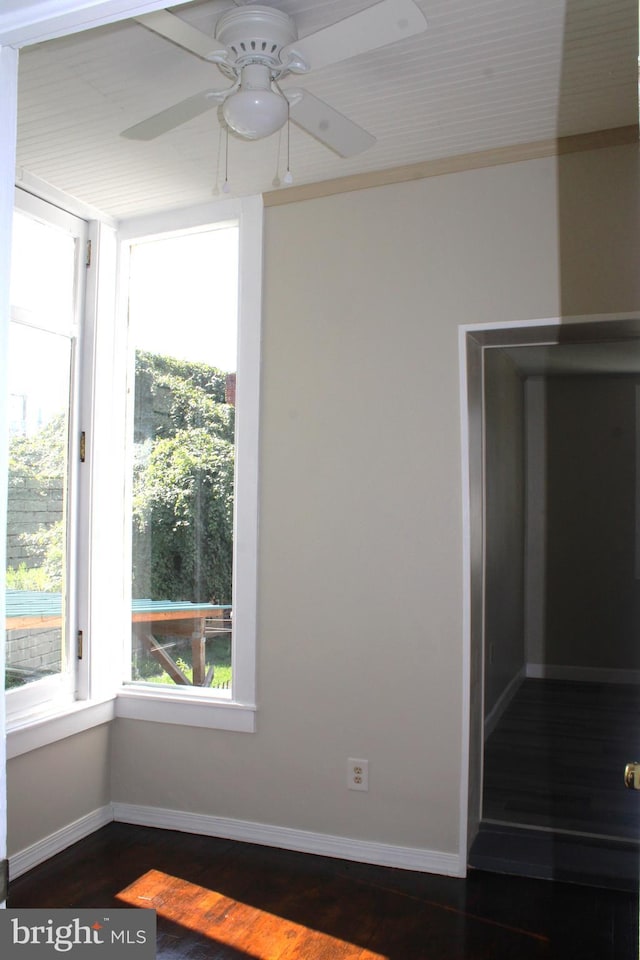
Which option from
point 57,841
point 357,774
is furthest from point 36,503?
point 357,774

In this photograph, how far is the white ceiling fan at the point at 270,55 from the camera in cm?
171

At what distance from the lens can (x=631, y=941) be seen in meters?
2.52

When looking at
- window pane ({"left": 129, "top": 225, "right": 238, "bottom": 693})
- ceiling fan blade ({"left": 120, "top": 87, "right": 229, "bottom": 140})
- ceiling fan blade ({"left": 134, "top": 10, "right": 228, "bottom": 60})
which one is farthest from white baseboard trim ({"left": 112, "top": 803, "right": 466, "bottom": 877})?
ceiling fan blade ({"left": 134, "top": 10, "right": 228, "bottom": 60})

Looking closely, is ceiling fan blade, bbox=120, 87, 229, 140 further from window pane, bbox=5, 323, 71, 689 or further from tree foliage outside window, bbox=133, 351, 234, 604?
tree foliage outside window, bbox=133, 351, 234, 604

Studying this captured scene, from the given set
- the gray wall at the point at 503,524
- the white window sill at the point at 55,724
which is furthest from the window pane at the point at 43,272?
the gray wall at the point at 503,524

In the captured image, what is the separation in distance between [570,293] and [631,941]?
2.15 meters

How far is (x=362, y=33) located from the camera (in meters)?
1.75

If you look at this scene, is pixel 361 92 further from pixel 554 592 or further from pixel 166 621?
pixel 554 592

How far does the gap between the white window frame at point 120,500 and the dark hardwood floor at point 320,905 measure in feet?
1.66

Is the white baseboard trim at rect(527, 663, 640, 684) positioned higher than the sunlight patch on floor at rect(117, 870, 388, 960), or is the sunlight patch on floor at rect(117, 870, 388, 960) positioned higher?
the white baseboard trim at rect(527, 663, 640, 684)

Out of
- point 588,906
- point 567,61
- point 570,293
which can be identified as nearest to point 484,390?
point 570,293

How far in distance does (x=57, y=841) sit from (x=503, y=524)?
2.45 m

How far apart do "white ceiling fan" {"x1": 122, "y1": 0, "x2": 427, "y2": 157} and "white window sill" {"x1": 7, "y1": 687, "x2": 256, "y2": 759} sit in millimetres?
2145

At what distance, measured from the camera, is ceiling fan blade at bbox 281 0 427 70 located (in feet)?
5.40
